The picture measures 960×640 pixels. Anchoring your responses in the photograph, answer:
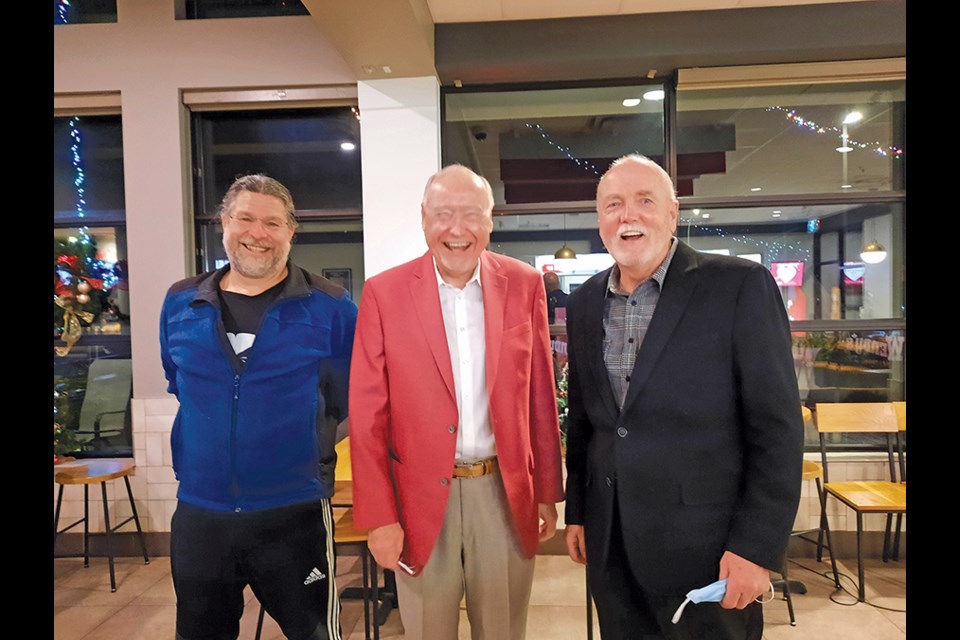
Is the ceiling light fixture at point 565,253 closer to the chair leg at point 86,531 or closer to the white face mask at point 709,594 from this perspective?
the white face mask at point 709,594

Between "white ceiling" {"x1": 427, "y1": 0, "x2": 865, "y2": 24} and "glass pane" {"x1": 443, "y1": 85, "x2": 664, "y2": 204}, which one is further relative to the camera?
"glass pane" {"x1": 443, "y1": 85, "x2": 664, "y2": 204}

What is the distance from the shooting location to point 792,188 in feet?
11.8

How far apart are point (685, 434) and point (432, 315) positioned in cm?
78

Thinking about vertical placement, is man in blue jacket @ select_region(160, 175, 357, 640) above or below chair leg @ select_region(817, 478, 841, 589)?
above

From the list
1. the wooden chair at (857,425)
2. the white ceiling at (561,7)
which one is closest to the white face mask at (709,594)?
the wooden chair at (857,425)

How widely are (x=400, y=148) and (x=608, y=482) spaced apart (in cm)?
273

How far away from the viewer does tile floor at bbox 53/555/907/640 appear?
265 centimetres

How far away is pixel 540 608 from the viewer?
2.86 metres

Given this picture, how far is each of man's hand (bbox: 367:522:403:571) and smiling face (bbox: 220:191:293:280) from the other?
36.8 inches

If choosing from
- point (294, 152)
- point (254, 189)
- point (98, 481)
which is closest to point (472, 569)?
point (254, 189)

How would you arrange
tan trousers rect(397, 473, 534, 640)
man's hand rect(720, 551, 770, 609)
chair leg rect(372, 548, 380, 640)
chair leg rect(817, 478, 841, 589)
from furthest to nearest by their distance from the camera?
1. chair leg rect(817, 478, 841, 589)
2. chair leg rect(372, 548, 380, 640)
3. tan trousers rect(397, 473, 534, 640)
4. man's hand rect(720, 551, 770, 609)

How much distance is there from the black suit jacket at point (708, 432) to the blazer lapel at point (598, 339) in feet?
0.15

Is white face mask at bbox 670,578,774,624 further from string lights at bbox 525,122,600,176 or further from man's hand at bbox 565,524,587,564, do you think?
string lights at bbox 525,122,600,176

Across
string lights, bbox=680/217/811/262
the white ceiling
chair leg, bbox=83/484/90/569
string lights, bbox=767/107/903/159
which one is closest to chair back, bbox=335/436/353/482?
chair leg, bbox=83/484/90/569
